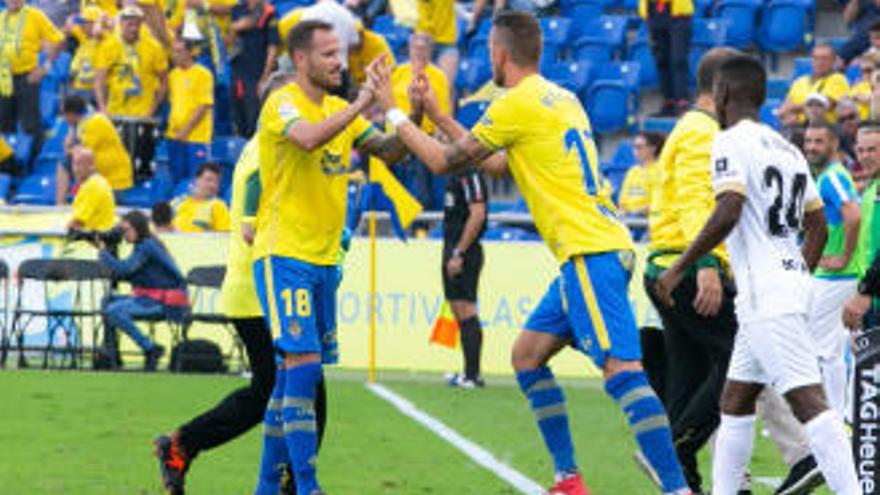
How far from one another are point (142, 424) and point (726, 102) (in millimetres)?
6864

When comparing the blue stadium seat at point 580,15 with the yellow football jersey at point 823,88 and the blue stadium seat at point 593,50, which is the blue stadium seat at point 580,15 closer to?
the blue stadium seat at point 593,50

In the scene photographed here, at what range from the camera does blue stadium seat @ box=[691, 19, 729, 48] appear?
2462cm

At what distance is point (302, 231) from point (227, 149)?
1522 cm

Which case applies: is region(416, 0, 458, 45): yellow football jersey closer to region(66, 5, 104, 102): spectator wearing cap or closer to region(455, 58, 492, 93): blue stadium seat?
region(455, 58, 492, 93): blue stadium seat

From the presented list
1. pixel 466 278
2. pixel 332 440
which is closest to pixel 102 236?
pixel 466 278

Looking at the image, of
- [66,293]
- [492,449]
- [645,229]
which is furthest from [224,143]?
[492,449]

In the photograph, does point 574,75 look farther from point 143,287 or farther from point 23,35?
point 143,287

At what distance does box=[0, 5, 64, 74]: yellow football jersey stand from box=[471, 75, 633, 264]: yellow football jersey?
1640 cm

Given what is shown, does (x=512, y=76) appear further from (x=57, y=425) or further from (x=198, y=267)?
(x=198, y=267)

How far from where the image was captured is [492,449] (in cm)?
1330

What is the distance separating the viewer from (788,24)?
972 inches

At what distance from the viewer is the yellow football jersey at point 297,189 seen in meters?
9.84

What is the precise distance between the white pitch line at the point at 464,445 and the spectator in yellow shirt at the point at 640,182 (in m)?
3.73

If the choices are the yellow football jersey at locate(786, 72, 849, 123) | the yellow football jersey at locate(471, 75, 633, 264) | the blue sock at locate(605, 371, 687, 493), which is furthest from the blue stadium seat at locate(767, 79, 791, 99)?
the blue sock at locate(605, 371, 687, 493)
